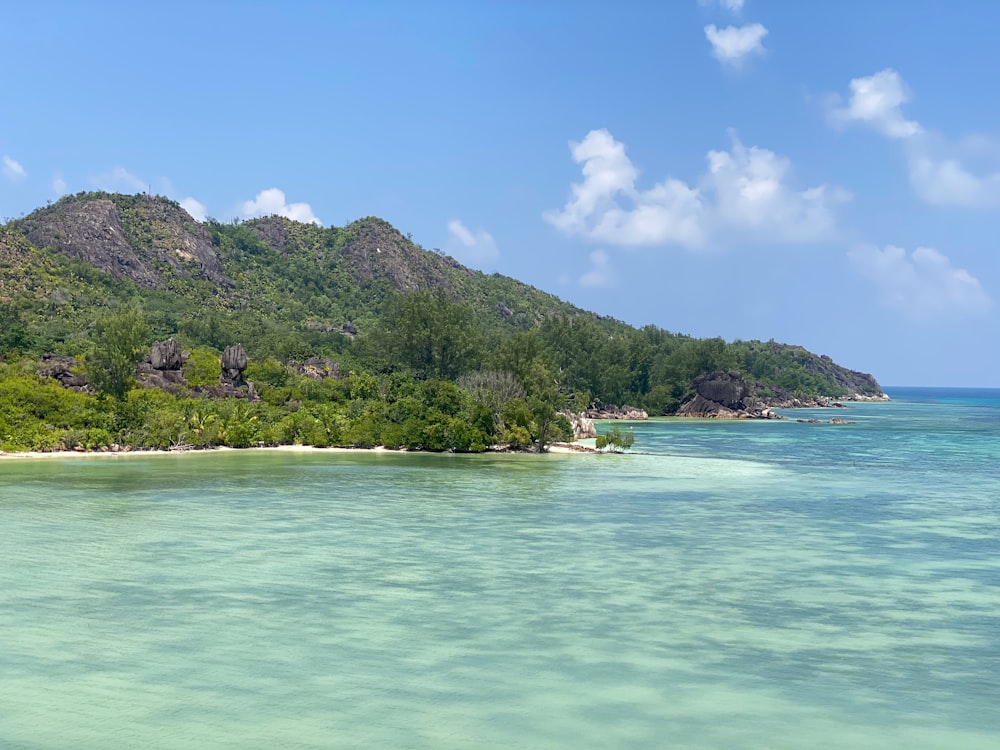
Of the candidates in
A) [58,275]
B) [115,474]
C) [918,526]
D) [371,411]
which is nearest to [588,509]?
[918,526]

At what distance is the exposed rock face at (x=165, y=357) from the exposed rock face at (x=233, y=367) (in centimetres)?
337

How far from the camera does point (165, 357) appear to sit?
70375 mm

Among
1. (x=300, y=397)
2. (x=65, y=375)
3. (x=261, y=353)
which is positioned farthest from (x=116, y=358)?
(x=261, y=353)

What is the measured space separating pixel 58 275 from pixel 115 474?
81991 millimetres

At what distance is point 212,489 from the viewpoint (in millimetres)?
39094

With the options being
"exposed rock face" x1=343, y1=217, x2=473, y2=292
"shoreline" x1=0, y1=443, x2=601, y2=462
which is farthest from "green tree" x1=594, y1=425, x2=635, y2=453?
"exposed rock face" x1=343, y1=217, x2=473, y2=292

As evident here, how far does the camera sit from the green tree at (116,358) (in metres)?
62.2

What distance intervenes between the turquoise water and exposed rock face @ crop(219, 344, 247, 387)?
32382mm

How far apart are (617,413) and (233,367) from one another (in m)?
63.9

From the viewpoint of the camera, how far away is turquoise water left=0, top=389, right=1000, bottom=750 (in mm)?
12859

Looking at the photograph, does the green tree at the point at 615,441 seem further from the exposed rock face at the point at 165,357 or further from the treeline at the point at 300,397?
the exposed rock face at the point at 165,357

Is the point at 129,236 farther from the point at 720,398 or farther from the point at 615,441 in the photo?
the point at 615,441

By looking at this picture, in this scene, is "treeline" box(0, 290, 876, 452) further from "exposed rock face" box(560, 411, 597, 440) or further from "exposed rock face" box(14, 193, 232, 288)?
"exposed rock face" box(14, 193, 232, 288)

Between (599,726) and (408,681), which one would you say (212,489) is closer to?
(408,681)
